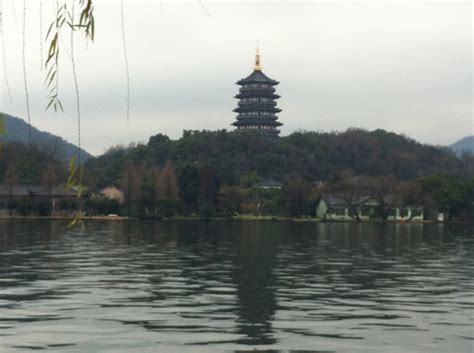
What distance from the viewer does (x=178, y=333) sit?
1351 centimetres

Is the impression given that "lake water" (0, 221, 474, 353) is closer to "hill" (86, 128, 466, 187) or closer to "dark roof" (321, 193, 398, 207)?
"dark roof" (321, 193, 398, 207)

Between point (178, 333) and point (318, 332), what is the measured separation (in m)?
2.15

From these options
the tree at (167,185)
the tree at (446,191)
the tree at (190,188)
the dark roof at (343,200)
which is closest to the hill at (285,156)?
the tree at (190,188)

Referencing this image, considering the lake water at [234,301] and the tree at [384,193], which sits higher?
the tree at [384,193]

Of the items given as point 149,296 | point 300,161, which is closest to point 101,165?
point 300,161

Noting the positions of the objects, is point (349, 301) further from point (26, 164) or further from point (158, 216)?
point (26, 164)

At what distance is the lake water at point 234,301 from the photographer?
12922 mm

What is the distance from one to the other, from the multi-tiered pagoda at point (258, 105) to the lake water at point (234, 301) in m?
97.3

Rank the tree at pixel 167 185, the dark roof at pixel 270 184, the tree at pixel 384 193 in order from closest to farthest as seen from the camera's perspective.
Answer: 1. the tree at pixel 167 185
2. the tree at pixel 384 193
3. the dark roof at pixel 270 184

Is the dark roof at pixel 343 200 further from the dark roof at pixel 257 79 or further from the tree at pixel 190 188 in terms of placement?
the dark roof at pixel 257 79

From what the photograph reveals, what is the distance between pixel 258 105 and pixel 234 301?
113752 mm

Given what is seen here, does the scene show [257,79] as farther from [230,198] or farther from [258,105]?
[230,198]

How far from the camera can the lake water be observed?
1292cm

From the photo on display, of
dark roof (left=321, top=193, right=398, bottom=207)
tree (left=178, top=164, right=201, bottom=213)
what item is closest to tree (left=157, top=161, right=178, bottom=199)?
tree (left=178, top=164, right=201, bottom=213)
